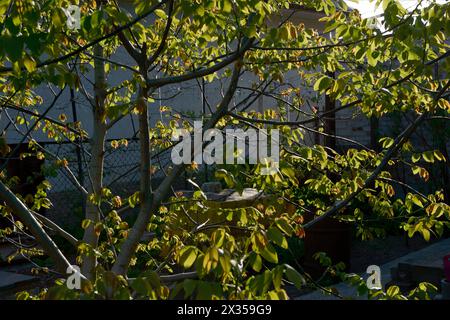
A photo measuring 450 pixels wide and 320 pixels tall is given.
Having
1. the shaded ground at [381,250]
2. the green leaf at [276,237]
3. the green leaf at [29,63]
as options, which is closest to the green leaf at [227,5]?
the green leaf at [29,63]

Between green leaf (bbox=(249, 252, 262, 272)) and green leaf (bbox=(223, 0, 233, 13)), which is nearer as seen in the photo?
green leaf (bbox=(249, 252, 262, 272))

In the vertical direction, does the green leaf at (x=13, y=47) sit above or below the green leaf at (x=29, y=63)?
below

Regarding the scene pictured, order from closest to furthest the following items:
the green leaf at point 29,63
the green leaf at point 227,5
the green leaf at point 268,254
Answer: the green leaf at point 268,254 → the green leaf at point 29,63 → the green leaf at point 227,5

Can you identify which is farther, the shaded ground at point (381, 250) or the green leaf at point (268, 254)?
the shaded ground at point (381, 250)

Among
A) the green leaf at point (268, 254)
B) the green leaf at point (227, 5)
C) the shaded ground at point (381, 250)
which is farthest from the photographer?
the shaded ground at point (381, 250)

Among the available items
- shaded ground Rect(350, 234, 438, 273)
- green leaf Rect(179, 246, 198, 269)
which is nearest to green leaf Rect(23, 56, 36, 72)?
green leaf Rect(179, 246, 198, 269)

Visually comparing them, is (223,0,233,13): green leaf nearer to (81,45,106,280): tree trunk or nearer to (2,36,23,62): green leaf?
(2,36,23,62): green leaf

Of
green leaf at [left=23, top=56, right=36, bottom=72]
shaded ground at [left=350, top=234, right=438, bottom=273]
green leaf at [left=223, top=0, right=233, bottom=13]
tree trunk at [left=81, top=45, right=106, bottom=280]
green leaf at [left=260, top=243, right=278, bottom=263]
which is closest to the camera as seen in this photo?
green leaf at [left=260, top=243, right=278, bottom=263]

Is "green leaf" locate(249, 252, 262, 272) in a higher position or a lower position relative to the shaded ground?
lower

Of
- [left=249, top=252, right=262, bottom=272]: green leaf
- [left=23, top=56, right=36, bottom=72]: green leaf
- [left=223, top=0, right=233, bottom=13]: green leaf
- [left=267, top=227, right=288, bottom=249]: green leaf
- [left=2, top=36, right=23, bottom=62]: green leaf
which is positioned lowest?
[left=249, top=252, right=262, bottom=272]: green leaf

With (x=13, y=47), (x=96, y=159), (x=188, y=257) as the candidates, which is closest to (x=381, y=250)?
(x=96, y=159)

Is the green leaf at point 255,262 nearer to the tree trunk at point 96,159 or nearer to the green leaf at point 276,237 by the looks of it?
the green leaf at point 276,237
